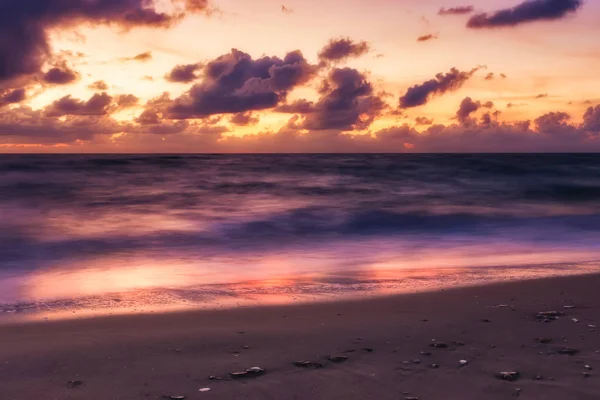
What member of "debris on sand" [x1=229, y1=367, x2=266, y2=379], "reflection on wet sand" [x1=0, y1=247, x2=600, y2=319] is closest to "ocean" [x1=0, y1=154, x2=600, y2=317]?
"reflection on wet sand" [x1=0, y1=247, x2=600, y2=319]

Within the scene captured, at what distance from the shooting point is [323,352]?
16.8 feet

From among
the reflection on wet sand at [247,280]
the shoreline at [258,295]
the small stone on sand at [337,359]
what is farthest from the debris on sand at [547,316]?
the small stone on sand at [337,359]

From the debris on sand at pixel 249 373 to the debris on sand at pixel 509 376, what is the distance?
6.27 feet

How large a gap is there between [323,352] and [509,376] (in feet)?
5.23

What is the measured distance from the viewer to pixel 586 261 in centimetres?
1063

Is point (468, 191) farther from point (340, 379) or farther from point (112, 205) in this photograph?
point (340, 379)

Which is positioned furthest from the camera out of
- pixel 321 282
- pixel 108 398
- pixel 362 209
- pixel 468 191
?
pixel 468 191

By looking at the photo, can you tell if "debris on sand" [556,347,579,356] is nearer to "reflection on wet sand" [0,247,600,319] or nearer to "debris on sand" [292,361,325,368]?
"debris on sand" [292,361,325,368]

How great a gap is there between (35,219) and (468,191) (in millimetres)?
25957

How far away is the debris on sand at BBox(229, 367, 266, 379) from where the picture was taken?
14.9 ft

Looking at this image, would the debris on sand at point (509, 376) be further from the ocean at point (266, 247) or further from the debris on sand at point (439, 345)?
the ocean at point (266, 247)

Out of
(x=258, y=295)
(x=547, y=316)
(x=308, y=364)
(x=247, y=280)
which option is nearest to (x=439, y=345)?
(x=308, y=364)

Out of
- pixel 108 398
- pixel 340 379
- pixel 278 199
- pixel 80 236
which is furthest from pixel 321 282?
pixel 278 199

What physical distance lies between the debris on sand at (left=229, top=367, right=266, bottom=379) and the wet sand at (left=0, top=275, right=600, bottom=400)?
45 millimetres
